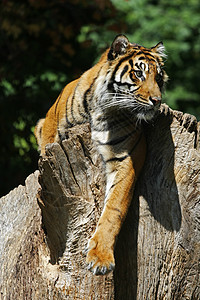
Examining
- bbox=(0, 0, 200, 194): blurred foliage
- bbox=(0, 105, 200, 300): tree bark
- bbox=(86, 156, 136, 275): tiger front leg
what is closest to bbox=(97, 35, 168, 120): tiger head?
bbox=(0, 105, 200, 300): tree bark

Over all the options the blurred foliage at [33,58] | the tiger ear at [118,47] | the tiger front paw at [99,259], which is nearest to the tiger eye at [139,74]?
the tiger ear at [118,47]

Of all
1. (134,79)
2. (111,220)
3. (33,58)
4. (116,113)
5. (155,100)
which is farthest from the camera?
(33,58)

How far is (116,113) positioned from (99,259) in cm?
122

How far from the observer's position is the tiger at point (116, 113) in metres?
3.27

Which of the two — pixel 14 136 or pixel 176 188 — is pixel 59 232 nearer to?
pixel 176 188

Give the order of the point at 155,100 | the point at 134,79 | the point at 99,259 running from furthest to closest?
the point at 134,79 < the point at 155,100 < the point at 99,259

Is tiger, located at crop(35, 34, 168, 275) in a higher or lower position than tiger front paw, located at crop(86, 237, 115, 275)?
higher

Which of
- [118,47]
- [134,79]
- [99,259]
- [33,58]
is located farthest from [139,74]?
[33,58]

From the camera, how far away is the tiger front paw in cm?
294

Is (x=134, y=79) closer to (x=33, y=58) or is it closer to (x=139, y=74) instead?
(x=139, y=74)

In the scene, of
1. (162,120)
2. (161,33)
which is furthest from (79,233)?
(161,33)

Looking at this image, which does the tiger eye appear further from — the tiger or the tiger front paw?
the tiger front paw

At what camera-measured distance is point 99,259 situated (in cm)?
296

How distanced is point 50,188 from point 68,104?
3.27 ft
